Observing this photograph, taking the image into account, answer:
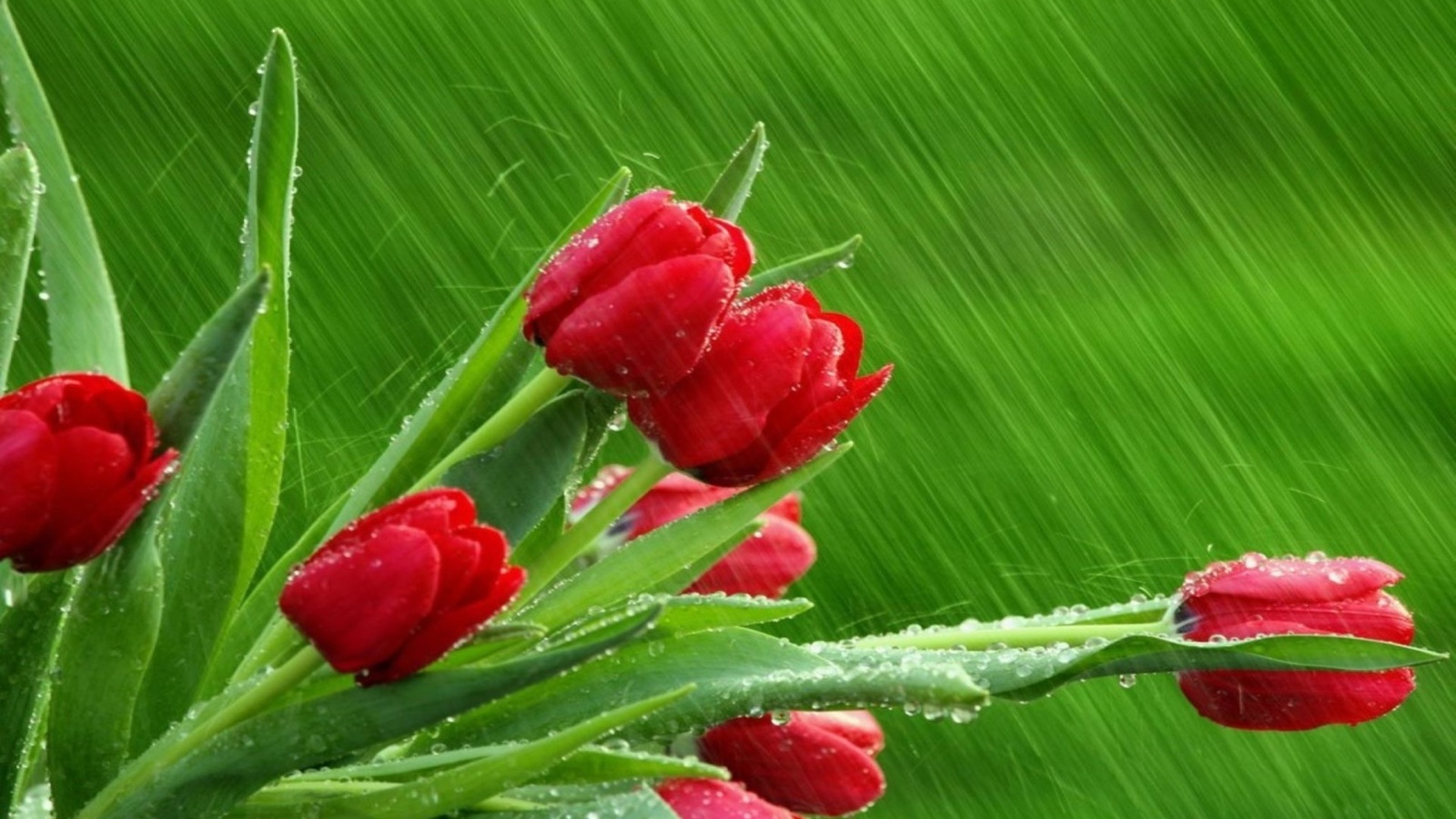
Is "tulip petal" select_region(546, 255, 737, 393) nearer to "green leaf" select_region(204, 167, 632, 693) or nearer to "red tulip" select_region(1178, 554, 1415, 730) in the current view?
"green leaf" select_region(204, 167, 632, 693)

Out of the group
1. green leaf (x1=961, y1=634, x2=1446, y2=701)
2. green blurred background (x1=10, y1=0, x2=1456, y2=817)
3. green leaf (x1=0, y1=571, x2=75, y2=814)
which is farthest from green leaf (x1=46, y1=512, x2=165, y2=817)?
green blurred background (x1=10, y1=0, x2=1456, y2=817)

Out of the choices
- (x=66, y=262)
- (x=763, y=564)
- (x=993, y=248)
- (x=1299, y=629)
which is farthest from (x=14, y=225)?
(x=993, y=248)

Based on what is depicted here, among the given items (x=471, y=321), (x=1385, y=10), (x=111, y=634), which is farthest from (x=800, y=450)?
(x=1385, y=10)

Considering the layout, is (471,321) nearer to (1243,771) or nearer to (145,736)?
(1243,771)

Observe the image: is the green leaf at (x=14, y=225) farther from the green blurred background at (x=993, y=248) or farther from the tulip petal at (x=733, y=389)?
the green blurred background at (x=993, y=248)

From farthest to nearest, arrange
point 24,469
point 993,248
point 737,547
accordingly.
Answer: point 993,248 < point 737,547 < point 24,469

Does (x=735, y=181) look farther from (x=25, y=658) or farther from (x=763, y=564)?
(x=25, y=658)

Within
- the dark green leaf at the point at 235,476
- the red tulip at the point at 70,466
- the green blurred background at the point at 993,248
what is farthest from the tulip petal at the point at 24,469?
the green blurred background at the point at 993,248
